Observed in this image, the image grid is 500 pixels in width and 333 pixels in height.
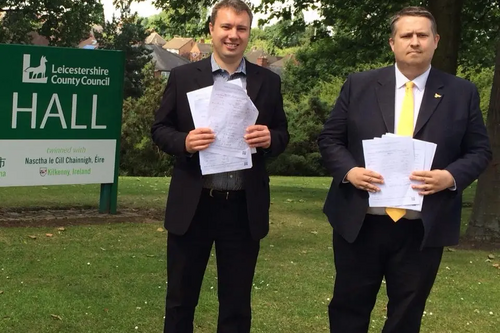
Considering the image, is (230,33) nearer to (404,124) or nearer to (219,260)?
(404,124)

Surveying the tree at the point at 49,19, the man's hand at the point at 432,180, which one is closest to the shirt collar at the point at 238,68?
the man's hand at the point at 432,180

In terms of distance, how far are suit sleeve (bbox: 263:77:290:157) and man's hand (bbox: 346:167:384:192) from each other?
19.2 inches

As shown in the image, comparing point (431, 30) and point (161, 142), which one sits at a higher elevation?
point (431, 30)

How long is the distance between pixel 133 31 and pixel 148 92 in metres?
23.2

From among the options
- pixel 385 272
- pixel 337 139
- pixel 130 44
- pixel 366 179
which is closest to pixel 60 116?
pixel 337 139

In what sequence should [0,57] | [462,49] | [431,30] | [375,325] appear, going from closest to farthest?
[431,30] < [375,325] < [0,57] < [462,49]

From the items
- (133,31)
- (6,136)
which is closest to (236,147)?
(6,136)

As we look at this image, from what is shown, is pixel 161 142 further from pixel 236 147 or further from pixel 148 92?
pixel 148 92

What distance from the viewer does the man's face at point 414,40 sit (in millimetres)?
3301

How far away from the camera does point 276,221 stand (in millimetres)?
10164

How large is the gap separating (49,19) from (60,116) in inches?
895

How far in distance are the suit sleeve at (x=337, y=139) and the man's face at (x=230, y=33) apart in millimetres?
584

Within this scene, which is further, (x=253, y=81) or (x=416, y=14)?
(x=253, y=81)

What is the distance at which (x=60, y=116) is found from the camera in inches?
360
